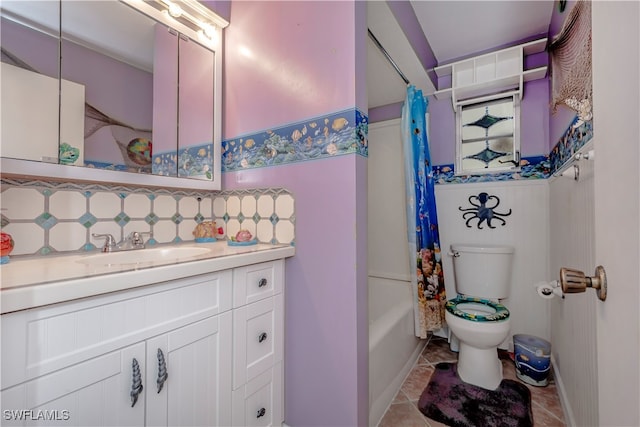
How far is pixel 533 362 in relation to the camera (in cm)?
168

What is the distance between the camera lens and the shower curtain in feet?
6.28

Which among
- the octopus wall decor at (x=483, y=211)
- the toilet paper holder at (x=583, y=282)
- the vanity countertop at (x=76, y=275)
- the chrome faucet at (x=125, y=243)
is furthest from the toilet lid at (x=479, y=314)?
the chrome faucet at (x=125, y=243)

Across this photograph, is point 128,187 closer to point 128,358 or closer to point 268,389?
point 128,358

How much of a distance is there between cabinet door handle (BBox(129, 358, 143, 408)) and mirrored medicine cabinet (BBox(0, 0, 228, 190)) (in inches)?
30.9

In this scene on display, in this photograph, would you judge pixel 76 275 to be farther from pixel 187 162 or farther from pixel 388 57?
pixel 388 57

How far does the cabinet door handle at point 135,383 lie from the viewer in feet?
2.52

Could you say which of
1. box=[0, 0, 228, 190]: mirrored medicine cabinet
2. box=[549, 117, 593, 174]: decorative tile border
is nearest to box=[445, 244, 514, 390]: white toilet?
box=[549, 117, 593, 174]: decorative tile border

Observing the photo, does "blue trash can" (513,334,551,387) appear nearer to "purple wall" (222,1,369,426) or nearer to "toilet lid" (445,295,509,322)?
"toilet lid" (445,295,509,322)

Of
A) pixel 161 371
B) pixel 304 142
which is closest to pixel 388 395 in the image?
pixel 161 371

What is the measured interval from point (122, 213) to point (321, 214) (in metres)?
0.93

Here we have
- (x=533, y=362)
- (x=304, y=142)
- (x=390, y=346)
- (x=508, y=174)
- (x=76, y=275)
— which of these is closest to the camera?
(x=76, y=275)

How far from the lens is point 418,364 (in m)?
1.94

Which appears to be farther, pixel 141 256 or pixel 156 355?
pixel 141 256

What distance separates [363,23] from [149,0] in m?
1.05
